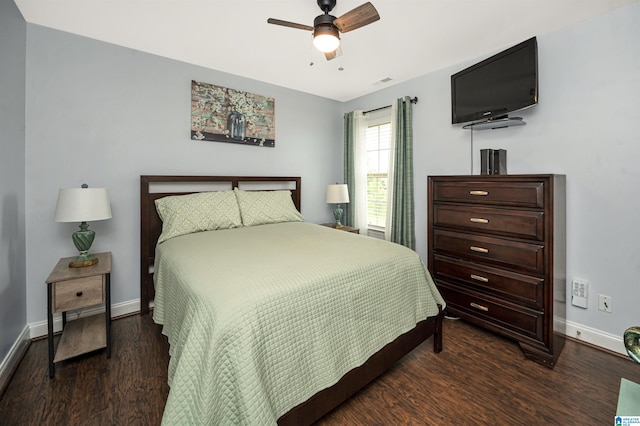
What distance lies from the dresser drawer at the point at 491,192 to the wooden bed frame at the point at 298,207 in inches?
38.1

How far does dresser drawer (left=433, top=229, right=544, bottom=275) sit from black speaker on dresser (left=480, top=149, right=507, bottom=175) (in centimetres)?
58

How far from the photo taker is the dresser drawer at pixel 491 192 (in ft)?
6.52

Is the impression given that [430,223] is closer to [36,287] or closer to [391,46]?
[391,46]

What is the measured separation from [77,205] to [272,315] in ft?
5.76

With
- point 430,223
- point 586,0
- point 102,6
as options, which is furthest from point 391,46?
point 102,6

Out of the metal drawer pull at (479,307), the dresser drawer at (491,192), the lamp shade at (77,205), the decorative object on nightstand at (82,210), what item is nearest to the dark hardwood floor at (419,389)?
the metal drawer pull at (479,307)

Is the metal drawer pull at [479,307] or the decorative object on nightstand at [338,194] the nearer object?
the metal drawer pull at [479,307]

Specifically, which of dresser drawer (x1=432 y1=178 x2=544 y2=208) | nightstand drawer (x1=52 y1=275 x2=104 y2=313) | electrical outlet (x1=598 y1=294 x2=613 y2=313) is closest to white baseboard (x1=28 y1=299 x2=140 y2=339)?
nightstand drawer (x1=52 y1=275 x2=104 y2=313)

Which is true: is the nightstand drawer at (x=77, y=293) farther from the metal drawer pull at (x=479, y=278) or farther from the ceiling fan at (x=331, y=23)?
the metal drawer pull at (x=479, y=278)

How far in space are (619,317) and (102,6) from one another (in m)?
4.36

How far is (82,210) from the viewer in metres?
1.98

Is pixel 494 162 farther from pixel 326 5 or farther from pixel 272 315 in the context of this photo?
pixel 272 315

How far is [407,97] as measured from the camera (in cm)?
329

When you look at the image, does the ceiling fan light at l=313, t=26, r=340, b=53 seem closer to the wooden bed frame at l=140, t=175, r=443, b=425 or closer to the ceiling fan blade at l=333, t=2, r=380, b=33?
the ceiling fan blade at l=333, t=2, r=380, b=33
